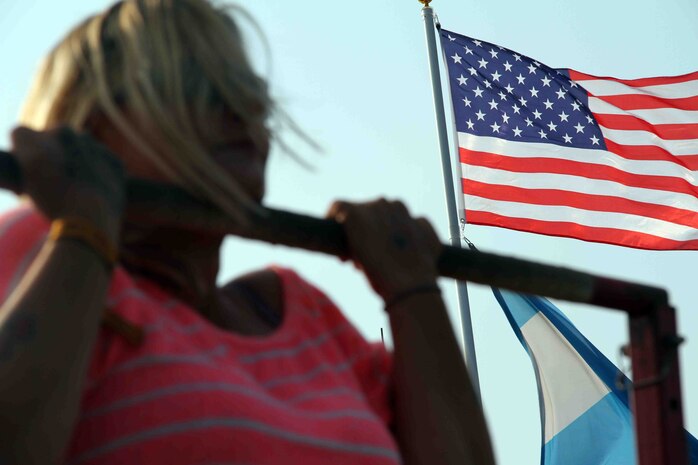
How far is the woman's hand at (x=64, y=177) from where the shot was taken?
135 centimetres

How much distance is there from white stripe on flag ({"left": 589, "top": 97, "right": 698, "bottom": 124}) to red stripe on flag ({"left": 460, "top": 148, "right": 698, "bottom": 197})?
0.58 meters

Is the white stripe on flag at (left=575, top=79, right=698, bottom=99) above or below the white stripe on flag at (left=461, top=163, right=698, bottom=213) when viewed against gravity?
above

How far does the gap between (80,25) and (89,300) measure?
0.54 m

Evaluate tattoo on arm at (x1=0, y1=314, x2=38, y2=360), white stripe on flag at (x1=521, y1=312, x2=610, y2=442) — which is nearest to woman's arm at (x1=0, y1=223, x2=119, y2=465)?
tattoo on arm at (x1=0, y1=314, x2=38, y2=360)

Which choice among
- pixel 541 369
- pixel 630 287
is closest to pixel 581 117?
pixel 541 369

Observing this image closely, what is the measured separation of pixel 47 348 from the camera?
4.17 feet

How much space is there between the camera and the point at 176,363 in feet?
4.71

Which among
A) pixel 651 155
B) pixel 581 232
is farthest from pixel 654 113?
pixel 581 232

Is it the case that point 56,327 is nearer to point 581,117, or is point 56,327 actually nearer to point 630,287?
point 630,287

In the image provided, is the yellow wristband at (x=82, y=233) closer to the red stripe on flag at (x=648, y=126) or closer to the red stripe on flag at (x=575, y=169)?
the red stripe on flag at (x=575, y=169)

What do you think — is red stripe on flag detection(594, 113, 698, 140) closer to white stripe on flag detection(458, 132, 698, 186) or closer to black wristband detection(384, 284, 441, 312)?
white stripe on flag detection(458, 132, 698, 186)

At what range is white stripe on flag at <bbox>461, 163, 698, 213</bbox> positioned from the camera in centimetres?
866

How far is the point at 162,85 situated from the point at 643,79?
8.41 meters

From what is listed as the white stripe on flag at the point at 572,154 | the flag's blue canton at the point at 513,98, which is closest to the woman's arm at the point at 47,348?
the white stripe on flag at the point at 572,154
